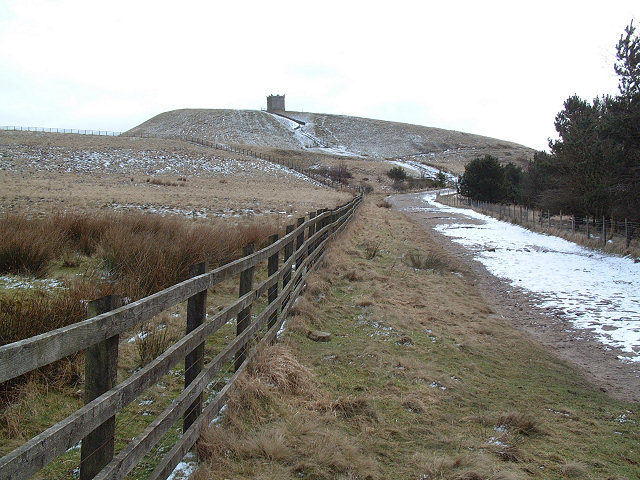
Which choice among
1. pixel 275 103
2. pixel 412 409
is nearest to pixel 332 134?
pixel 275 103

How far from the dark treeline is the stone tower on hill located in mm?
136466

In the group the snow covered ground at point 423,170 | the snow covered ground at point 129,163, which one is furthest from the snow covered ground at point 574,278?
the snow covered ground at point 423,170

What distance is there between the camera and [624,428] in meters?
4.76

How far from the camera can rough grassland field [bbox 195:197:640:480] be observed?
365cm

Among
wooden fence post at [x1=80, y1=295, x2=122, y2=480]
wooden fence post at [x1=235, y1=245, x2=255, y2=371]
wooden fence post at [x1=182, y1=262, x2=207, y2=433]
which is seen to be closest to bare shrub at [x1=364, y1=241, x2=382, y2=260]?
wooden fence post at [x1=235, y1=245, x2=255, y2=371]

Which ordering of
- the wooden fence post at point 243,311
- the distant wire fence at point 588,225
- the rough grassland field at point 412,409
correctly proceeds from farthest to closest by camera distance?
the distant wire fence at point 588,225, the wooden fence post at point 243,311, the rough grassland field at point 412,409

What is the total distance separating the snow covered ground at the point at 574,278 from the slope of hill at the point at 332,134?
304 ft

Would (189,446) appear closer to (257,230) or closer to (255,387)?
(255,387)

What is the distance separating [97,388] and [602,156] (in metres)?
25.5

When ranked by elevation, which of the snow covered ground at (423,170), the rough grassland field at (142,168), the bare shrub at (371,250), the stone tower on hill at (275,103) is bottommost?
the bare shrub at (371,250)

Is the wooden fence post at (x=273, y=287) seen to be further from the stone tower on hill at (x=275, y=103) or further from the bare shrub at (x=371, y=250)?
the stone tower on hill at (x=275, y=103)

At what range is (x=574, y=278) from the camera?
12445mm

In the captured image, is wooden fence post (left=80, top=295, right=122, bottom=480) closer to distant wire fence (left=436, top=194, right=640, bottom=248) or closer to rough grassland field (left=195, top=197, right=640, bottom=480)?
rough grassland field (left=195, top=197, right=640, bottom=480)

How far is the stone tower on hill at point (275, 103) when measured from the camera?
168 metres
